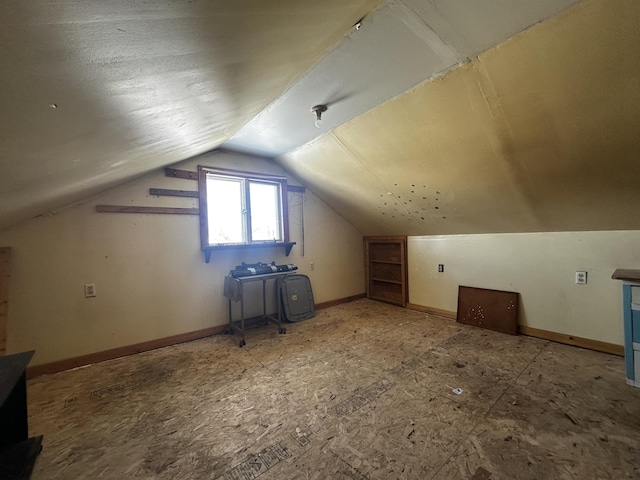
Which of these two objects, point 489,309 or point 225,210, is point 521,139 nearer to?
point 489,309

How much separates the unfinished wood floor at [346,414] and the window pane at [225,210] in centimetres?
145

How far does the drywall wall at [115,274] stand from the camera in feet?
7.66

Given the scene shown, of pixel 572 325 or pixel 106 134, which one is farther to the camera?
pixel 572 325

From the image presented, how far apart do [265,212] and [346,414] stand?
2877 millimetres

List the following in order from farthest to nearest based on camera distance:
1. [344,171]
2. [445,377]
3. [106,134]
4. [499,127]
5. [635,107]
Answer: [344,171], [445,377], [499,127], [635,107], [106,134]

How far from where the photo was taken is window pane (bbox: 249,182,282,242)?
12.3 feet

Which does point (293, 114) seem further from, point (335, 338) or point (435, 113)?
point (335, 338)

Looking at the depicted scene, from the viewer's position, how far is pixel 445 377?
7.09 ft

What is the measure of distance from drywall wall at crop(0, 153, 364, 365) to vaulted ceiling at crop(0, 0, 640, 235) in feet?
0.98

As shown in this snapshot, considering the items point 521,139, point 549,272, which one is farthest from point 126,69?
point 549,272

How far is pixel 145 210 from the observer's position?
2.88m

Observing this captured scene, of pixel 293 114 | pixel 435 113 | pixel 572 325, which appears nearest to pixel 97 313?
pixel 293 114

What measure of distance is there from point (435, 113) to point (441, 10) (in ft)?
2.72

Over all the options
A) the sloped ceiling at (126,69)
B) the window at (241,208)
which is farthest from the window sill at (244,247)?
the sloped ceiling at (126,69)
